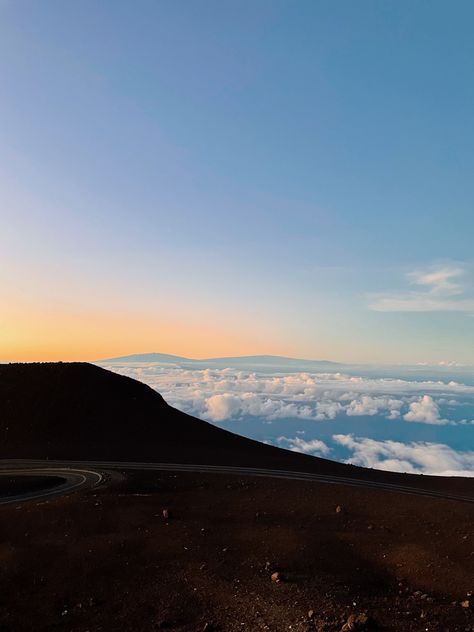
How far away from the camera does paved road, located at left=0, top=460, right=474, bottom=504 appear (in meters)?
42.3

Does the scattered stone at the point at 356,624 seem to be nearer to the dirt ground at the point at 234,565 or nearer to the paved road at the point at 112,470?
the dirt ground at the point at 234,565

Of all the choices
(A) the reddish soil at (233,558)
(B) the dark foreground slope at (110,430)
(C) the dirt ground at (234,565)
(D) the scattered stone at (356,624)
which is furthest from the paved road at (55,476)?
(D) the scattered stone at (356,624)

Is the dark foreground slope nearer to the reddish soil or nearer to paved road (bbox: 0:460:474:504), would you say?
paved road (bbox: 0:460:474:504)

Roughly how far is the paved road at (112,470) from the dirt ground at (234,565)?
26.5ft

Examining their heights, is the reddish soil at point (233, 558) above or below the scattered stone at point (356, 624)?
below

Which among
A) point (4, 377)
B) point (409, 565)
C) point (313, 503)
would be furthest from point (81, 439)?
point (409, 565)

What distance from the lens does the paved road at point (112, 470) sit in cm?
4228

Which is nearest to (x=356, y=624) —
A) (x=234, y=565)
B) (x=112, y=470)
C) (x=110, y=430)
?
(x=234, y=565)

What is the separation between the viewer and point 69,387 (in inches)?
3250

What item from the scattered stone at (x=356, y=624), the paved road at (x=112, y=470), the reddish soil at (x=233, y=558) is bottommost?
the paved road at (x=112, y=470)

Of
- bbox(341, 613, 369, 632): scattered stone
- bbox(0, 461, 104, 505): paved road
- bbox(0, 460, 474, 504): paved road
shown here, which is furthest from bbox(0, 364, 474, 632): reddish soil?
bbox(0, 460, 474, 504): paved road

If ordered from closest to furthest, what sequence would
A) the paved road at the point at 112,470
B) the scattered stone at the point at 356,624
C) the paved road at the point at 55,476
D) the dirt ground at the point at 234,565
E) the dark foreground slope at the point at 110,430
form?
the scattered stone at the point at 356,624 → the dirt ground at the point at 234,565 → the paved road at the point at 55,476 → the paved road at the point at 112,470 → the dark foreground slope at the point at 110,430

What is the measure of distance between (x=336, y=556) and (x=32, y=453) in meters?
50.8

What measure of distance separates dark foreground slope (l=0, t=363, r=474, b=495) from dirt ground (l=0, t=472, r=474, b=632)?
21.5m
